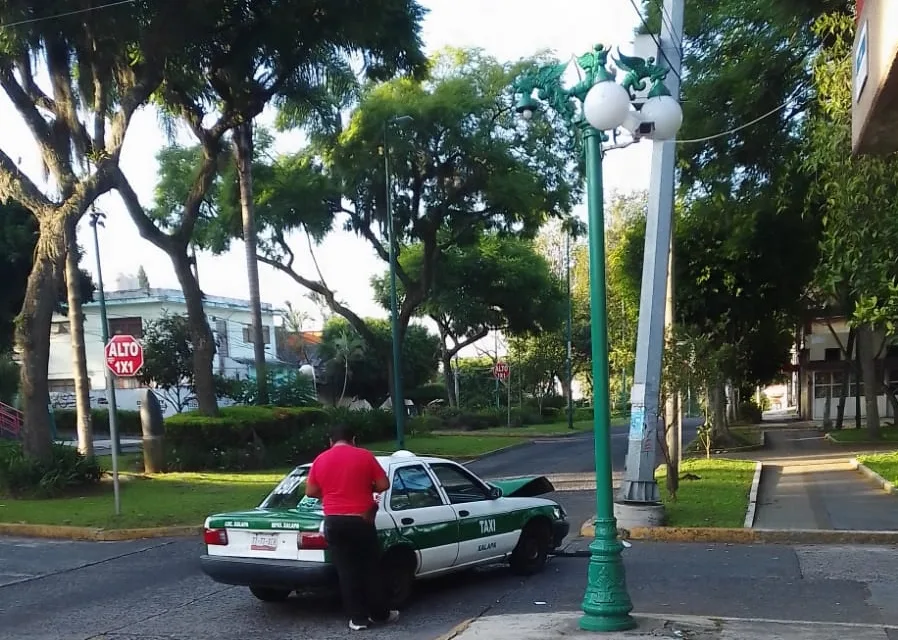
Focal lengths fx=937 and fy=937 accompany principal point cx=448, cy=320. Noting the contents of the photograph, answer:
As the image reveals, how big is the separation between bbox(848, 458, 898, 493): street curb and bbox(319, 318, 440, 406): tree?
3322cm

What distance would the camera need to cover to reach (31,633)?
25.6 ft

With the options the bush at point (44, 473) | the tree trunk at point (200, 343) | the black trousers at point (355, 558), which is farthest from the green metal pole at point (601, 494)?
the tree trunk at point (200, 343)

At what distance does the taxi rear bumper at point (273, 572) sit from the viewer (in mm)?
7625

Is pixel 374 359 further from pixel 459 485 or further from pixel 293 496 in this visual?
pixel 293 496

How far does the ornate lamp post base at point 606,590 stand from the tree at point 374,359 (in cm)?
4406

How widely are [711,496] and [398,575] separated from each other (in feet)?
27.2

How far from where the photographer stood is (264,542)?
7.91m

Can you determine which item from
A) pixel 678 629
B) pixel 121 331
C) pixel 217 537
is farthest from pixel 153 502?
pixel 121 331

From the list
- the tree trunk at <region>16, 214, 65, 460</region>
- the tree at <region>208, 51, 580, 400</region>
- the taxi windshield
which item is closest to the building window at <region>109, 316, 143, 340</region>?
the tree at <region>208, 51, 580, 400</region>

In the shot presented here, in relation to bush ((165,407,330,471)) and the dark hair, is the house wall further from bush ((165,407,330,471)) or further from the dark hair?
the dark hair

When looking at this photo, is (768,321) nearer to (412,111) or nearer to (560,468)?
(560,468)

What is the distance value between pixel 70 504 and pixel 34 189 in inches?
Result: 256

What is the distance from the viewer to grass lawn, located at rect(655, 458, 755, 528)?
1284 centimetres

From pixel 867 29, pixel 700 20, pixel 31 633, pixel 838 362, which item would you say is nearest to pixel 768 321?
pixel 700 20
